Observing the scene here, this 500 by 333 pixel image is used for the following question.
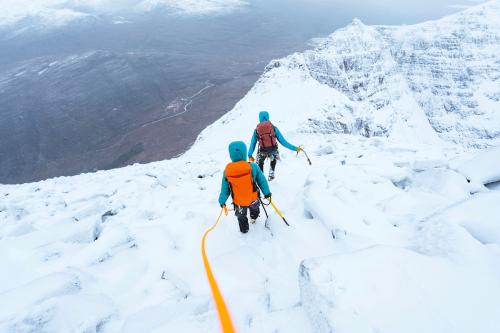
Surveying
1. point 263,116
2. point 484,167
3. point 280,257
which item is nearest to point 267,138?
point 263,116

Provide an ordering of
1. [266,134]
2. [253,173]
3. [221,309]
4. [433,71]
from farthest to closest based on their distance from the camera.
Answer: [433,71]
[266,134]
[253,173]
[221,309]

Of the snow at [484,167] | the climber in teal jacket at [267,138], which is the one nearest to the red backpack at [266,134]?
the climber in teal jacket at [267,138]

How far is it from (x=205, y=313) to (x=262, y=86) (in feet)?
131

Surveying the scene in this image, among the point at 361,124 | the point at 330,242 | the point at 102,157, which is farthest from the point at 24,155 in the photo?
the point at 330,242

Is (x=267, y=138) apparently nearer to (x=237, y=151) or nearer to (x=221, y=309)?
(x=237, y=151)

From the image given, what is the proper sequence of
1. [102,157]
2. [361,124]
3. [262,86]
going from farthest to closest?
[102,157] < [262,86] < [361,124]

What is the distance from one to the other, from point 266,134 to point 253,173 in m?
2.93

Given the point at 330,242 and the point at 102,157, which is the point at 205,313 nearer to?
the point at 330,242

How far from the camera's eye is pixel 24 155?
73688 mm

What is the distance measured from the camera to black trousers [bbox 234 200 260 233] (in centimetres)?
525

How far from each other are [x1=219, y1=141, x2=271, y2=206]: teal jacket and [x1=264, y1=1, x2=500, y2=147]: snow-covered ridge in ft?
199

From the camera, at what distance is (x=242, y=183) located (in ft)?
16.6

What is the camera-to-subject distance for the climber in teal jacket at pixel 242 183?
4.97 meters

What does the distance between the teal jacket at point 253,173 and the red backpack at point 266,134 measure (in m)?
2.77
